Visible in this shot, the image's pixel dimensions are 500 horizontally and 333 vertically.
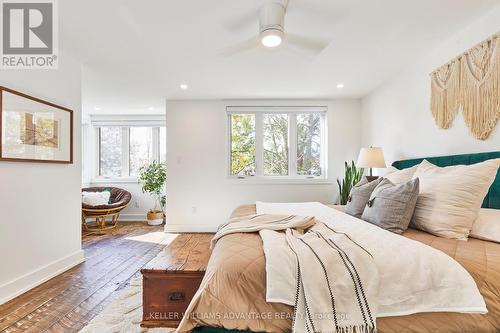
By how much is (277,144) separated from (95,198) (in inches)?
144

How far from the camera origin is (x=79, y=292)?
2355 mm

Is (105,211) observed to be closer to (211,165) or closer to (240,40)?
A: (211,165)

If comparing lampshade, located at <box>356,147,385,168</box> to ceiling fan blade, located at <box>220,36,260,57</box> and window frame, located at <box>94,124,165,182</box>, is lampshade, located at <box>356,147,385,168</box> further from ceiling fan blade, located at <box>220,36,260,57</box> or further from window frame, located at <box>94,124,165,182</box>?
window frame, located at <box>94,124,165,182</box>

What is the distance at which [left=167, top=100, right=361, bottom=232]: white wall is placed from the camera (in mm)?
4578

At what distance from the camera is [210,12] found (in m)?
2.02

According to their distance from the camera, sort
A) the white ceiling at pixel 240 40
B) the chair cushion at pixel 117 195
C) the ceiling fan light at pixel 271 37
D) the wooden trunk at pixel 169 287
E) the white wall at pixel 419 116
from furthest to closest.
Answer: the chair cushion at pixel 117 195
the white wall at pixel 419 116
the white ceiling at pixel 240 40
the ceiling fan light at pixel 271 37
the wooden trunk at pixel 169 287

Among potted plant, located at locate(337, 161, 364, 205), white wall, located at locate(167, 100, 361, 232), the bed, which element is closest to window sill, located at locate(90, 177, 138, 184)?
white wall, located at locate(167, 100, 361, 232)

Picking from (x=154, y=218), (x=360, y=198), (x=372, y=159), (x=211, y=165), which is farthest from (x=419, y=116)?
(x=154, y=218)

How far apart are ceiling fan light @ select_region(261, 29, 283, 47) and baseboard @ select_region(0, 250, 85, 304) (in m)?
2.93

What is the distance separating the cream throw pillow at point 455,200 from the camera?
1.56 m

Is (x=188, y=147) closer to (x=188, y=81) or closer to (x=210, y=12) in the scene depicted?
(x=188, y=81)

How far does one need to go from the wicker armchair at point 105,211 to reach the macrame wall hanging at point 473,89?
17.2 ft

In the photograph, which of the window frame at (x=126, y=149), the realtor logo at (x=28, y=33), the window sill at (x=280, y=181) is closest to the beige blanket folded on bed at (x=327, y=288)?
the realtor logo at (x=28, y=33)

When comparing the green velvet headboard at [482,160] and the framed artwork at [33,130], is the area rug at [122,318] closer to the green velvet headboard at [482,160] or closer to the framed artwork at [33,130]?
the framed artwork at [33,130]
